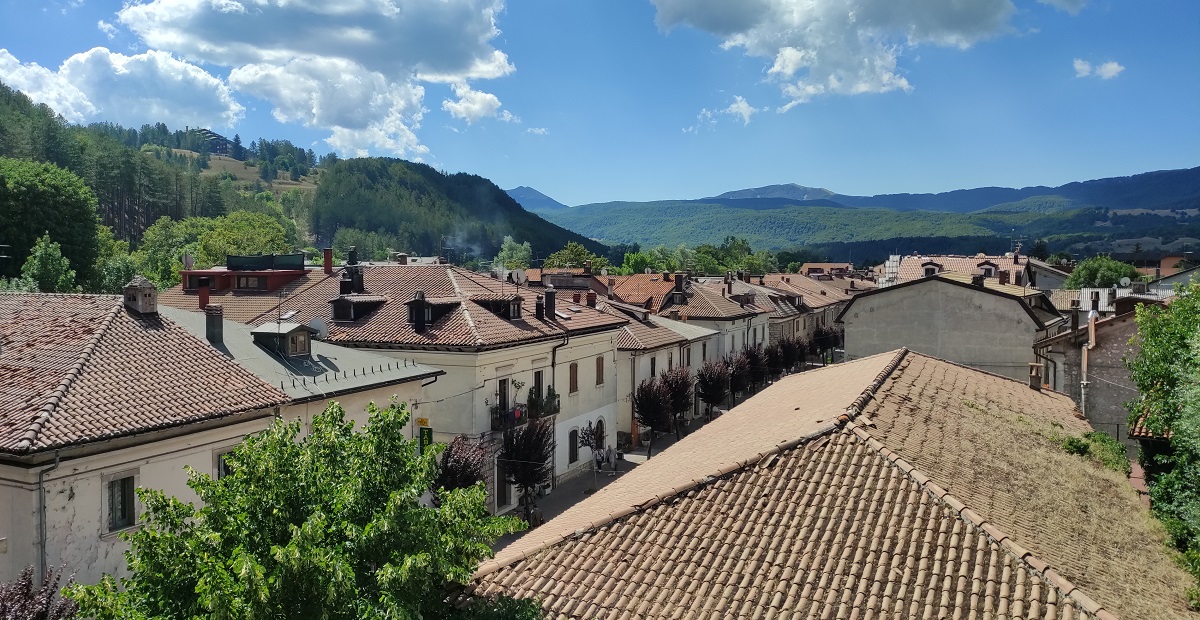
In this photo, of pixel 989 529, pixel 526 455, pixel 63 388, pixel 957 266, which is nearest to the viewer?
pixel 989 529

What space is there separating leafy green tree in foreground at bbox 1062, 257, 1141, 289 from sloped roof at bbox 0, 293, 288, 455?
95.8m

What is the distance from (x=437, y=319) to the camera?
3102 cm

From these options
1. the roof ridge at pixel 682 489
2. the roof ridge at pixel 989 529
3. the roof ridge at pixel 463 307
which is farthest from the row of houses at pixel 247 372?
the roof ridge at pixel 989 529

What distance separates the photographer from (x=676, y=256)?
171625 millimetres

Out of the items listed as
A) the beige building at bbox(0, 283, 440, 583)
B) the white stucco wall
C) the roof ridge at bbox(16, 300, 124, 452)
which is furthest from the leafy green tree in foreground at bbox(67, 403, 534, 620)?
the white stucco wall

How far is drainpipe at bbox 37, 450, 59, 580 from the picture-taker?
46.4 ft

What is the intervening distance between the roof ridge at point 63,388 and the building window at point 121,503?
1.72m

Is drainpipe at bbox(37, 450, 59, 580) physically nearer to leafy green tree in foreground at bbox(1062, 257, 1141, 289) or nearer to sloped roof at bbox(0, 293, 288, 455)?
sloped roof at bbox(0, 293, 288, 455)

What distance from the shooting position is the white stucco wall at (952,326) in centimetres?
3672

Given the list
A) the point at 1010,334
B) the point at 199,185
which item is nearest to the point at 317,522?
the point at 1010,334

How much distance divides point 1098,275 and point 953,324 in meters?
78.2

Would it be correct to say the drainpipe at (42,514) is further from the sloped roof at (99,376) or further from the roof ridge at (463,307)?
the roof ridge at (463,307)

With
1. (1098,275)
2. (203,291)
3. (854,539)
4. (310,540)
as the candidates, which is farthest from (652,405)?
(1098,275)

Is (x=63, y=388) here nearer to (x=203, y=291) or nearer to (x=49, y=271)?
(x=203, y=291)
